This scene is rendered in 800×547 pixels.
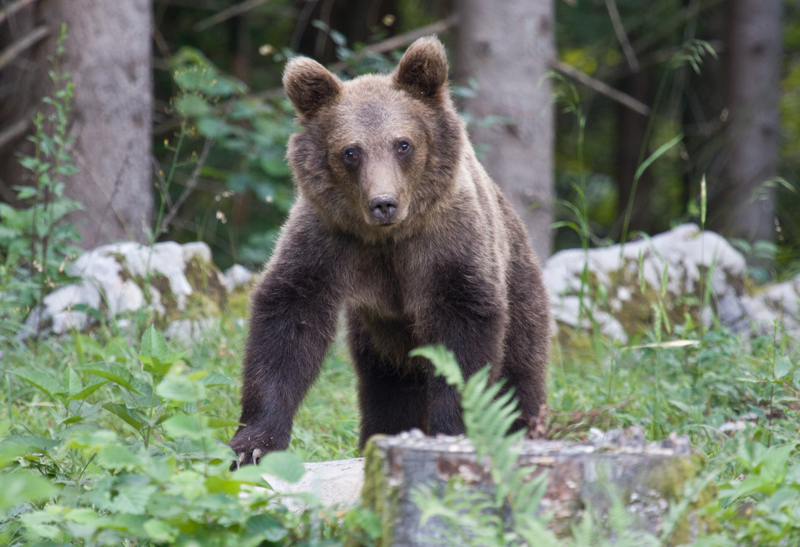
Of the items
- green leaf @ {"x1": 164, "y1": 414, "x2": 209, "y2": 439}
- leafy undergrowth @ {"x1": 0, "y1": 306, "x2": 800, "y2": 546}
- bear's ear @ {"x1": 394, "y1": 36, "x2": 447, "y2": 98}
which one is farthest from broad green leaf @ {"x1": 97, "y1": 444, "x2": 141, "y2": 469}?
bear's ear @ {"x1": 394, "y1": 36, "x2": 447, "y2": 98}

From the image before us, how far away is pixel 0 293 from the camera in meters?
4.90

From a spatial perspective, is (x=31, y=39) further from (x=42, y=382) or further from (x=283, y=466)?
(x=283, y=466)

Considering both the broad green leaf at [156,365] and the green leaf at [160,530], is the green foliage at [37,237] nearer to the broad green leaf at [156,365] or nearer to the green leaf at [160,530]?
the broad green leaf at [156,365]

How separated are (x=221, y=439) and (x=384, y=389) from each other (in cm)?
83

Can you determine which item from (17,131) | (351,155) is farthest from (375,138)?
(17,131)

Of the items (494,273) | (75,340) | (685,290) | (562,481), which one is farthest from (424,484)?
(685,290)

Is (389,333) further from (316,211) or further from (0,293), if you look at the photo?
(0,293)

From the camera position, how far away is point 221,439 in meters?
3.82

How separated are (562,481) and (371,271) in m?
1.85

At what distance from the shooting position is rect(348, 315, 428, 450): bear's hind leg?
4.09 m

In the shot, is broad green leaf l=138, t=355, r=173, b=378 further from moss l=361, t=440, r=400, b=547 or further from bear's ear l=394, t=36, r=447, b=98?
bear's ear l=394, t=36, r=447, b=98

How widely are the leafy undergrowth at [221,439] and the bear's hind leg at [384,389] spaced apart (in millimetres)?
212

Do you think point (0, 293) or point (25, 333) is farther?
point (25, 333)

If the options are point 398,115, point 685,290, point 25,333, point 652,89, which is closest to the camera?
point 398,115
